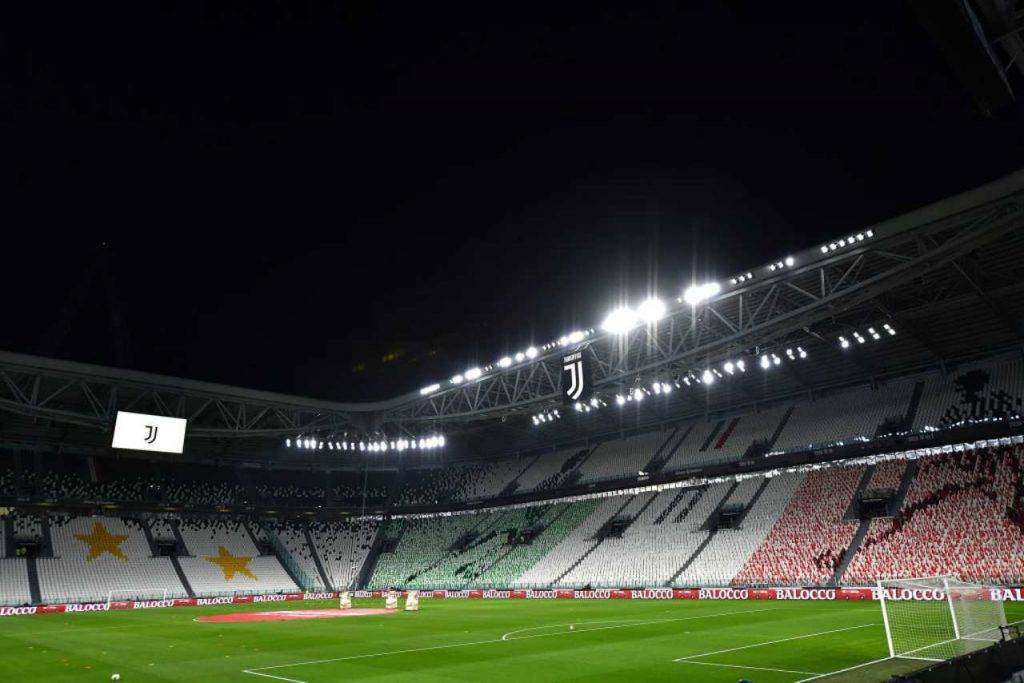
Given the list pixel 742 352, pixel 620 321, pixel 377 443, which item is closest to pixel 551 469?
pixel 377 443

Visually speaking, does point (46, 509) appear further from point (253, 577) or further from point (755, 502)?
point (755, 502)

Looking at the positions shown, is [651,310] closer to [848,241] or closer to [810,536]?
[848,241]

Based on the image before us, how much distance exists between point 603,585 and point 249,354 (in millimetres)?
25099

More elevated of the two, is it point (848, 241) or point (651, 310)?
point (848, 241)

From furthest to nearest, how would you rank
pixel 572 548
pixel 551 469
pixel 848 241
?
pixel 551 469
pixel 572 548
pixel 848 241

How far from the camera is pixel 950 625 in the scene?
16.1 m

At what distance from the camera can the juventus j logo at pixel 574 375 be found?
28.0 m

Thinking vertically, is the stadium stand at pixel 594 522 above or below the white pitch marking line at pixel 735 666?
above

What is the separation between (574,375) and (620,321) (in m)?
4.26

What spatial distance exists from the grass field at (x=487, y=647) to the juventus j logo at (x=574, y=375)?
28.8 ft

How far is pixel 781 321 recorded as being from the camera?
27.2 m

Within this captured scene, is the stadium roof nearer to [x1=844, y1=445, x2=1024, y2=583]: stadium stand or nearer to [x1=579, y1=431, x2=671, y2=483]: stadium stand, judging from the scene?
[x1=579, y1=431, x2=671, y2=483]: stadium stand

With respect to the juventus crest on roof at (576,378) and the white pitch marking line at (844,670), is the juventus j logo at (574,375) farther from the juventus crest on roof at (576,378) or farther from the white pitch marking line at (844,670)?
the white pitch marking line at (844,670)

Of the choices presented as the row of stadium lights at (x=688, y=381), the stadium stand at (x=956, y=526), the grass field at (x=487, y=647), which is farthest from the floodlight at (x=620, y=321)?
the stadium stand at (x=956, y=526)
